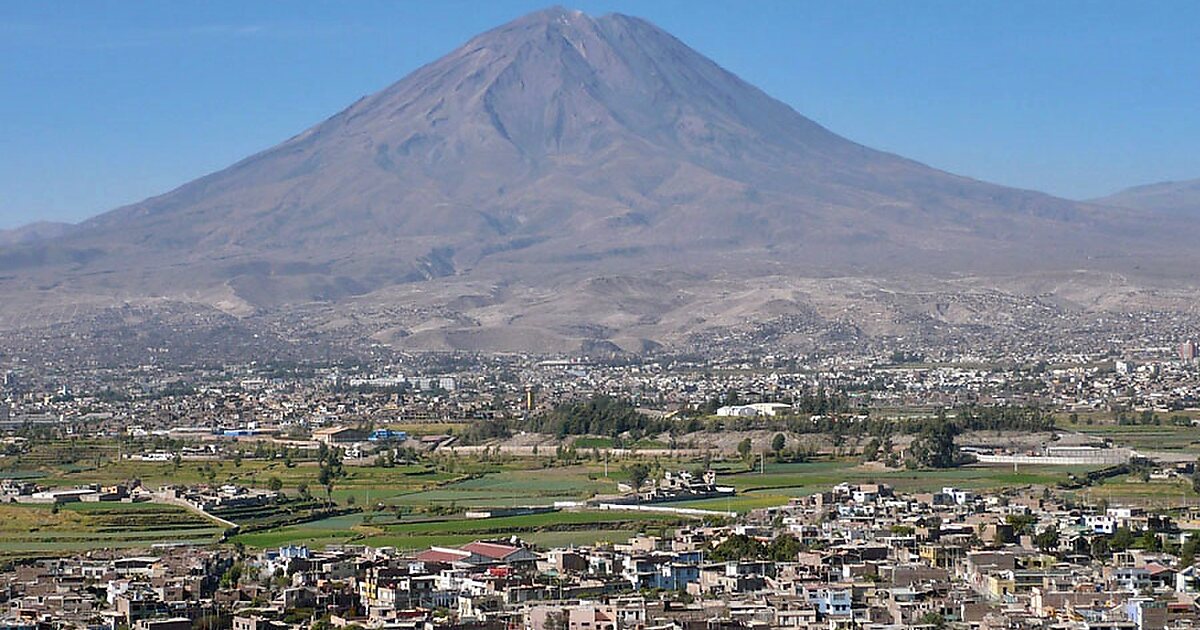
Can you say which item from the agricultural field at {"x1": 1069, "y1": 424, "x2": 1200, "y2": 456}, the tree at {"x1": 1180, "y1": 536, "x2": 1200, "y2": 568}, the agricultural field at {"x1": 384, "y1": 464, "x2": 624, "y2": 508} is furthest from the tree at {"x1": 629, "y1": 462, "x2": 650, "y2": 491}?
the tree at {"x1": 1180, "y1": 536, "x2": 1200, "y2": 568}

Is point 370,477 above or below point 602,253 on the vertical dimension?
below

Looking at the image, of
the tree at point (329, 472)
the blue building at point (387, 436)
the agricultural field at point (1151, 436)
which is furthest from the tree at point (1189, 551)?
the blue building at point (387, 436)

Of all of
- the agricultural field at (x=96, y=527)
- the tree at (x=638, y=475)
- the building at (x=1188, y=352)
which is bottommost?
the agricultural field at (x=96, y=527)

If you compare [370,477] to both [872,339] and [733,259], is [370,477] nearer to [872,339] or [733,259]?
[872,339]

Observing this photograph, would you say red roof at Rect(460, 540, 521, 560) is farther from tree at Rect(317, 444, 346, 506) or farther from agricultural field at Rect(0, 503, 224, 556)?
tree at Rect(317, 444, 346, 506)

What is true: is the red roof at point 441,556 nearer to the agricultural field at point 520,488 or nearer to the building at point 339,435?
the agricultural field at point 520,488

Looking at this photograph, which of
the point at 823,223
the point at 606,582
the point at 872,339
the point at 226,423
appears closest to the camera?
the point at 606,582

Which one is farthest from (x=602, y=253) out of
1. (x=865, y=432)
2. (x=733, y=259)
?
(x=865, y=432)

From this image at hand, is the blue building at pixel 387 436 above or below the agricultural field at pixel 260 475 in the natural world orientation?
above

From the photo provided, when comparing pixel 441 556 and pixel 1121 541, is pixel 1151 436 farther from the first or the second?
pixel 441 556
